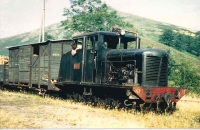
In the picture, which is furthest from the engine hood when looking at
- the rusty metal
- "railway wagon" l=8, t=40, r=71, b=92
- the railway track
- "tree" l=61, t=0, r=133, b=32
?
"tree" l=61, t=0, r=133, b=32

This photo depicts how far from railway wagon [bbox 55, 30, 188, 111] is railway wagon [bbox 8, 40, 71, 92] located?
3.37ft

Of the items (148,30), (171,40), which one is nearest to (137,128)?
(171,40)

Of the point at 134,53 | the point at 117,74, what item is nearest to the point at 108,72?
the point at 117,74

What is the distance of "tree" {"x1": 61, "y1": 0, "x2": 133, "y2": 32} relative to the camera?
35.0 metres

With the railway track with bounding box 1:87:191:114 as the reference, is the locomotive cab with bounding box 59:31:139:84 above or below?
above

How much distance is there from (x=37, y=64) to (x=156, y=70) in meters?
7.33

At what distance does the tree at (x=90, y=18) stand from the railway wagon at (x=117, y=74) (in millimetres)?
24208

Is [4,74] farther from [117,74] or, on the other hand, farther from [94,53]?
[117,74]

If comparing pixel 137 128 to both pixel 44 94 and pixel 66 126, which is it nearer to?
pixel 66 126

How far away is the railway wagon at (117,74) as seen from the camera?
8.02 m

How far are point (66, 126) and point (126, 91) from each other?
2492 millimetres

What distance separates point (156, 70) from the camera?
8.26 m

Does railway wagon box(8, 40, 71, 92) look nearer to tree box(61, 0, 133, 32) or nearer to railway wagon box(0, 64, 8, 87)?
railway wagon box(0, 64, 8, 87)

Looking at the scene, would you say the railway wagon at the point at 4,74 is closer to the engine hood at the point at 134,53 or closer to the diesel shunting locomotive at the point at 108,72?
the diesel shunting locomotive at the point at 108,72
